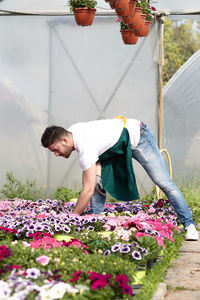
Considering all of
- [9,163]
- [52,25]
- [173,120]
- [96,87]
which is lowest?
[9,163]

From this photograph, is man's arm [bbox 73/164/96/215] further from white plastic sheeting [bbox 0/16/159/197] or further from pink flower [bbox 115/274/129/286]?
white plastic sheeting [bbox 0/16/159/197]

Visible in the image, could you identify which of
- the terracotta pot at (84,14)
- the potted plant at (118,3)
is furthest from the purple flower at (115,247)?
the terracotta pot at (84,14)

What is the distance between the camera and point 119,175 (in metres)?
5.19

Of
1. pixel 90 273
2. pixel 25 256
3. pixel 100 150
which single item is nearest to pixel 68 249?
pixel 25 256

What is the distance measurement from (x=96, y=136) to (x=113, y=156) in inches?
19.8

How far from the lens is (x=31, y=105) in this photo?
25.2 feet

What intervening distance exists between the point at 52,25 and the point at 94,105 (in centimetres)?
131

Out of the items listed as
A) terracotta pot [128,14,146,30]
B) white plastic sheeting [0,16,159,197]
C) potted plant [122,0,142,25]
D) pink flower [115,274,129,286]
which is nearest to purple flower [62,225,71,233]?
pink flower [115,274,129,286]

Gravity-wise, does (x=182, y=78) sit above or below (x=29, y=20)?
below

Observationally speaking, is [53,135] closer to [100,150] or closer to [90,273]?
[100,150]

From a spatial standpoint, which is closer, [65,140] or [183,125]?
[65,140]

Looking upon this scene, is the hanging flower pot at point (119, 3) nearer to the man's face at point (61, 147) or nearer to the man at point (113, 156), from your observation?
the man at point (113, 156)

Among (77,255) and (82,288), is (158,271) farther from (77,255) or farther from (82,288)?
(82,288)

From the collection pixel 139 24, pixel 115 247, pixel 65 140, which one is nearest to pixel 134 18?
pixel 139 24
